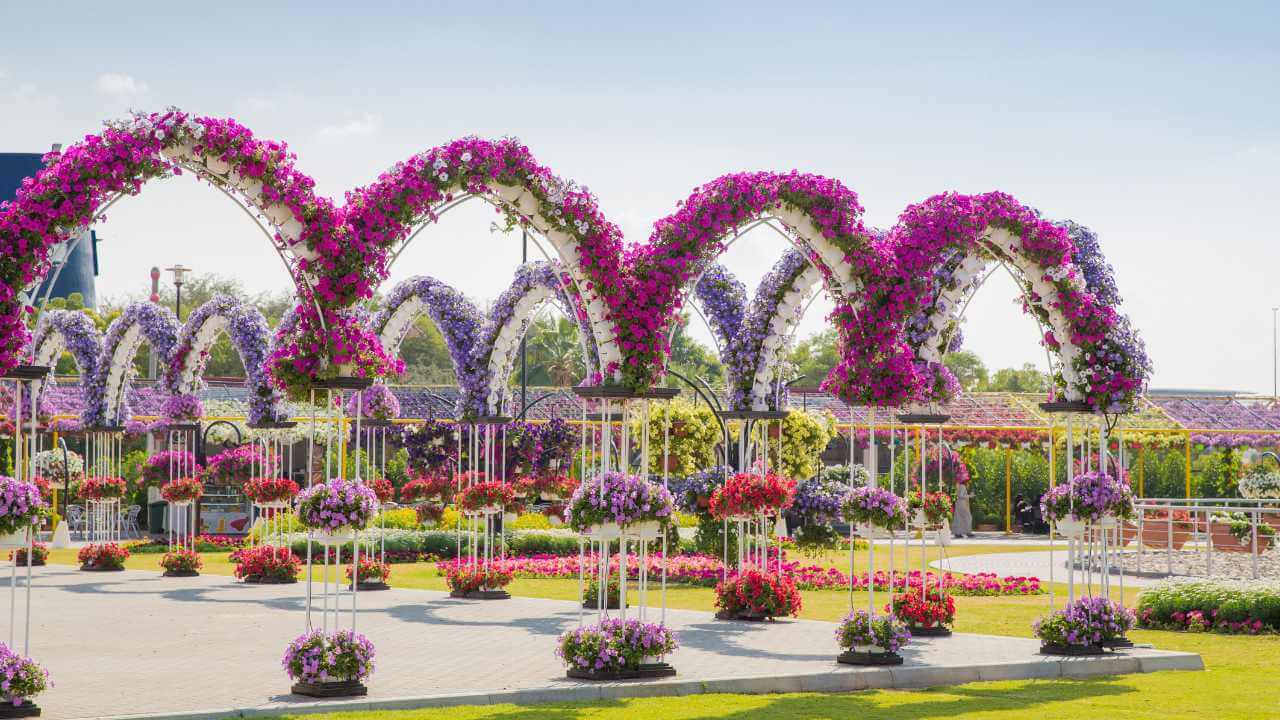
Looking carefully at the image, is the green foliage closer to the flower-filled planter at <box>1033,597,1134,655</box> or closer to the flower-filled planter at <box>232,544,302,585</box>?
the flower-filled planter at <box>232,544,302,585</box>

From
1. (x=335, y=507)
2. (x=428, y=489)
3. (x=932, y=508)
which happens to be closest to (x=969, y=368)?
(x=428, y=489)

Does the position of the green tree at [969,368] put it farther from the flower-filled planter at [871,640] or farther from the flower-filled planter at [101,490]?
the flower-filled planter at [871,640]

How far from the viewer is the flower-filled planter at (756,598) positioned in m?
15.4

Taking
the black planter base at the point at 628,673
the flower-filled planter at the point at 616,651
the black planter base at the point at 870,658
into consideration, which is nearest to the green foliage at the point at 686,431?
the black planter base at the point at 870,658

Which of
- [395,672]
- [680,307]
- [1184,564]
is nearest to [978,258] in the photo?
[680,307]

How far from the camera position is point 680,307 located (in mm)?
11914

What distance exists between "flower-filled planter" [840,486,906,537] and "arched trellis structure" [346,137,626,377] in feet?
8.63

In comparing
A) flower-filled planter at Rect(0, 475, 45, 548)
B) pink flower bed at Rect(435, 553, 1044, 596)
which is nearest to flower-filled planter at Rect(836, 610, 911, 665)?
pink flower bed at Rect(435, 553, 1044, 596)

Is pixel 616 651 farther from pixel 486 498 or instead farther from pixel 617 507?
pixel 486 498

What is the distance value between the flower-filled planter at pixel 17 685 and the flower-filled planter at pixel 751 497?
719 cm

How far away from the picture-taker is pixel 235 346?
63.6 ft

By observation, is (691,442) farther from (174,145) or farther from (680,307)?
(174,145)

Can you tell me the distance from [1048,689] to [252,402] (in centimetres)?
1241

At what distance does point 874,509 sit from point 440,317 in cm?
816
